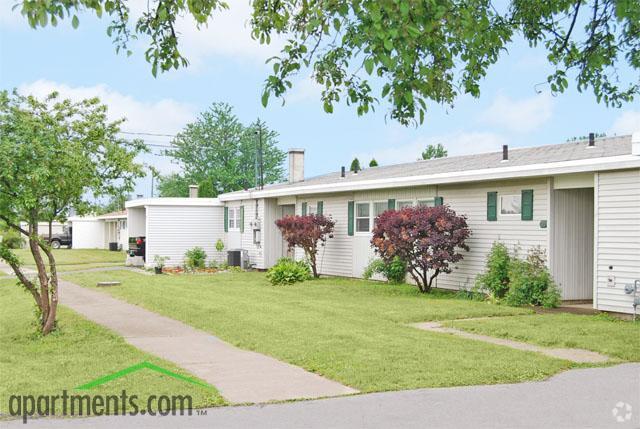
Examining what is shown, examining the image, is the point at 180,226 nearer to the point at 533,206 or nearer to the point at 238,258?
the point at 238,258

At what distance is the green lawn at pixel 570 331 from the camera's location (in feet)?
32.2

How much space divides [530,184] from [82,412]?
36.6ft

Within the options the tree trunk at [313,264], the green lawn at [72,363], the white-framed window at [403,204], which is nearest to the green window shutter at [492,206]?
the white-framed window at [403,204]

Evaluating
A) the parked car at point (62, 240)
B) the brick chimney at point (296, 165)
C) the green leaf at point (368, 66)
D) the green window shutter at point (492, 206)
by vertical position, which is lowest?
the parked car at point (62, 240)

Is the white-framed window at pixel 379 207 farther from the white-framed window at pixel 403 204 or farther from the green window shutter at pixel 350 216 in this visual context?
the green window shutter at pixel 350 216

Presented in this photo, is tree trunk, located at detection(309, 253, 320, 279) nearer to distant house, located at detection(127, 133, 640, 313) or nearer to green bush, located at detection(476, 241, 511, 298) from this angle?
distant house, located at detection(127, 133, 640, 313)

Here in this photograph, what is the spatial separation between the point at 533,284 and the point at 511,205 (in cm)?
198

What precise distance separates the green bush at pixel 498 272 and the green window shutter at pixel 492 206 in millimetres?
710

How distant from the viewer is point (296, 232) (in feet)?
72.3

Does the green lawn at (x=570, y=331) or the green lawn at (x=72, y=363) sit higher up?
the green lawn at (x=570, y=331)

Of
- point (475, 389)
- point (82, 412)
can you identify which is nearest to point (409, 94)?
point (475, 389)

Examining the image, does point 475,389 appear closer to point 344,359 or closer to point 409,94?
point 344,359

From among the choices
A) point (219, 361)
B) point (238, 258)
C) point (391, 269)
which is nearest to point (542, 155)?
point (391, 269)

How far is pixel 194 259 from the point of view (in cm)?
2847
